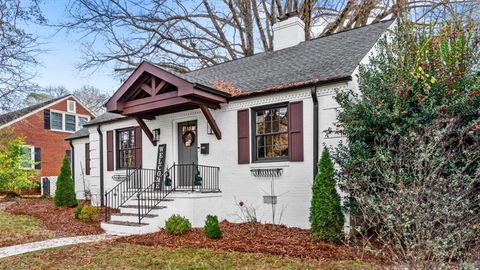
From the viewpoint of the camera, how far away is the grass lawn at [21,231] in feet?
25.6

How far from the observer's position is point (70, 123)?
2555 cm

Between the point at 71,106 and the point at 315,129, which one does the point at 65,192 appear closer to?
the point at 315,129

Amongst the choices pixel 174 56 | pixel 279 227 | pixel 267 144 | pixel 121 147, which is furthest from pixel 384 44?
pixel 174 56

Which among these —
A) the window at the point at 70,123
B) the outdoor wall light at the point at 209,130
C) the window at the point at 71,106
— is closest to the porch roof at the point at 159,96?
the outdoor wall light at the point at 209,130

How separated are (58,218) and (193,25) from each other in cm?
1199

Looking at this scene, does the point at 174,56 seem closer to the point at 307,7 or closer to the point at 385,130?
the point at 307,7

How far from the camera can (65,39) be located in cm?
1544

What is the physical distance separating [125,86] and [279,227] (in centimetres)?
598

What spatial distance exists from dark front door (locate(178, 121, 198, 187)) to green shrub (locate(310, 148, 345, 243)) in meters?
4.38

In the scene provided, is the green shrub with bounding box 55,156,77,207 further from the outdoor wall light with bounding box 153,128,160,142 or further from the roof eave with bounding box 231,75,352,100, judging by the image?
the roof eave with bounding box 231,75,352,100

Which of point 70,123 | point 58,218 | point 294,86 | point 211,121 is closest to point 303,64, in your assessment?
point 294,86

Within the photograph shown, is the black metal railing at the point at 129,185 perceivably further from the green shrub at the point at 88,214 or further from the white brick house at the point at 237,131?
the green shrub at the point at 88,214

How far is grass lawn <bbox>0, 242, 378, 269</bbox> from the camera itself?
516cm

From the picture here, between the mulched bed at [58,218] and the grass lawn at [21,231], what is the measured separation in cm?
27
